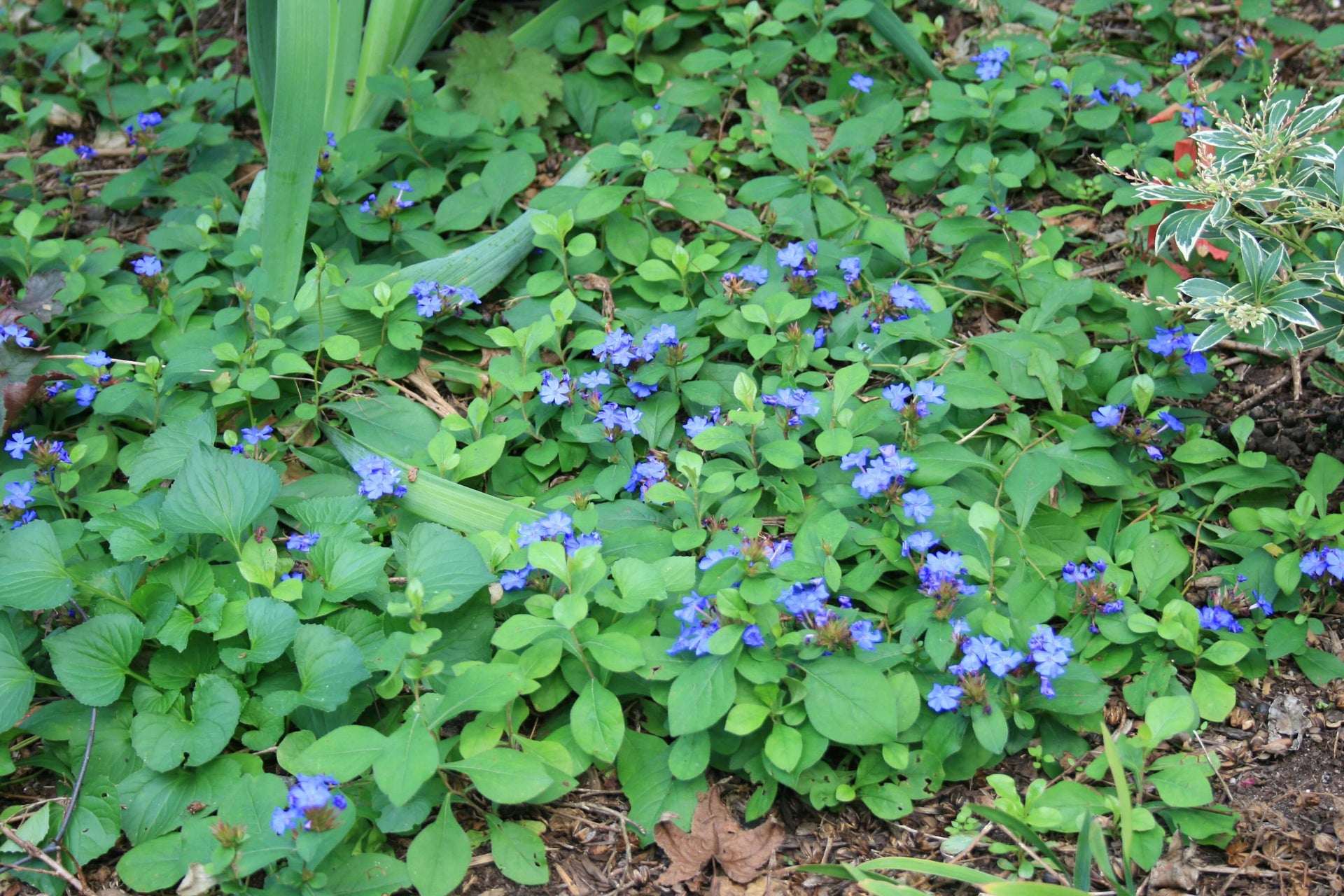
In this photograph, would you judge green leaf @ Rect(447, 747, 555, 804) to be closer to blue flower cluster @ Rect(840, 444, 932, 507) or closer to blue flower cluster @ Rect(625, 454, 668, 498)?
blue flower cluster @ Rect(625, 454, 668, 498)

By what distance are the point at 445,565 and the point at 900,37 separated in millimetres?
2248

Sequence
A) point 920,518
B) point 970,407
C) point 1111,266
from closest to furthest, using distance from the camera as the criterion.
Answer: point 920,518
point 970,407
point 1111,266

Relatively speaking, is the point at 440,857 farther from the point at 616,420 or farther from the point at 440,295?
the point at 440,295

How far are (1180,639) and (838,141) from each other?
1.66 metres

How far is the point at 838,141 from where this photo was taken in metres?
2.94

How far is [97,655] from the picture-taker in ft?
6.58

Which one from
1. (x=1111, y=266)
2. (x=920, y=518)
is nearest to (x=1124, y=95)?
(x=1111, y=266)

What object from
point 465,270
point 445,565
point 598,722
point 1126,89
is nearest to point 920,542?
point 598,722

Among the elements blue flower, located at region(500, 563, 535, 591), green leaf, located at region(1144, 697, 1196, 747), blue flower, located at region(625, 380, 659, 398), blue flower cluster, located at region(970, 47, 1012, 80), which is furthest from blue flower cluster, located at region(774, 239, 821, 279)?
green leaf, located at region(1144, 697, 1196, 747)

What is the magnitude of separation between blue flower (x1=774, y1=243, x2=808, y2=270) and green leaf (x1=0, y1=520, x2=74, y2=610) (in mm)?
1779

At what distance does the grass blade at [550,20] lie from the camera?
3334mm

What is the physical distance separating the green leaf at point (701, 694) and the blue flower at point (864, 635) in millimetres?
231

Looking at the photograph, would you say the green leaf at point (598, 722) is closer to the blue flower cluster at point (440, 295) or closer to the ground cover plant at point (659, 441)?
the ground cover plant at point (659, 441)

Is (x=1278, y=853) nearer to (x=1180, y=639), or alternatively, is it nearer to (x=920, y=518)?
(x=1180, y=639)
